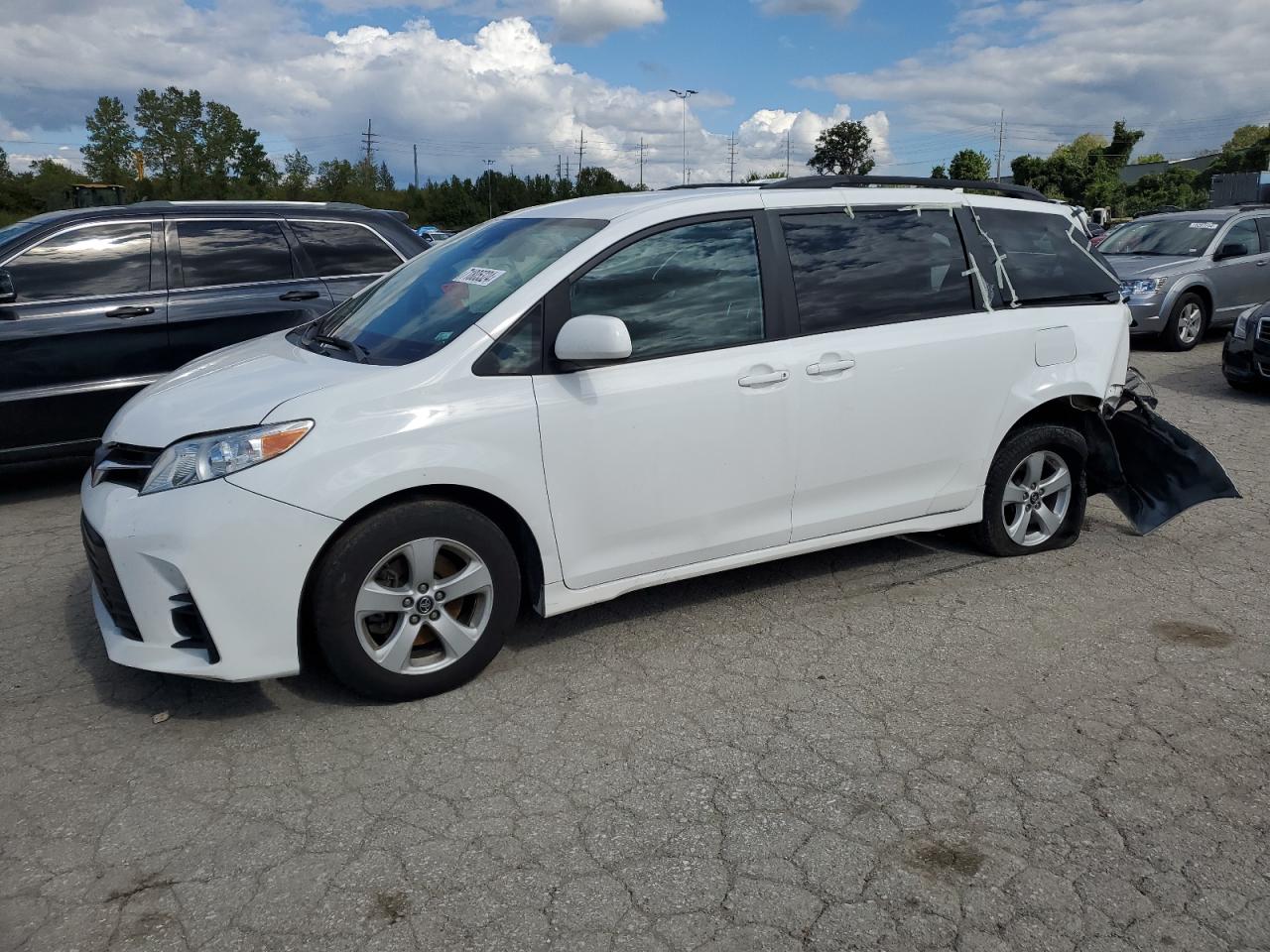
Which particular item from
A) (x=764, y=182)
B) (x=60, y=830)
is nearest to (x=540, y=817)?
(x=60, y=830)

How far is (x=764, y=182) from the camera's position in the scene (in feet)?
15.0

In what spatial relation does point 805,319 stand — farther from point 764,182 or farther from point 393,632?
point 393,632

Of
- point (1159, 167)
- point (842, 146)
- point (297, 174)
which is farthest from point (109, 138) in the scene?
point (1159, 167)

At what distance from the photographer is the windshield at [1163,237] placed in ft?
41.4

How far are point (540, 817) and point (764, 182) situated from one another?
298cm

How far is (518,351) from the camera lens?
3703 mm

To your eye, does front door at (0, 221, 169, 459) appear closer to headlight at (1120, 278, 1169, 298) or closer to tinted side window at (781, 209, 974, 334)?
tinted side window at (781, 209, 974, 334)

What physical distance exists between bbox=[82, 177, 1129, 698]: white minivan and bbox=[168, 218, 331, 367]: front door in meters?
2.41

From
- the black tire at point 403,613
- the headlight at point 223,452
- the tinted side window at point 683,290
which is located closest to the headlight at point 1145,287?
the tinted side window at point 683,290

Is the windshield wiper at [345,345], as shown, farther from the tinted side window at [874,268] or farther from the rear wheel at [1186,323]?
the rear wheel at [1186,323]

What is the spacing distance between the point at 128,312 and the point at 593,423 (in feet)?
13.4

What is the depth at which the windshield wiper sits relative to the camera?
3857mm

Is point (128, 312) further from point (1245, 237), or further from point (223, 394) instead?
point (1245, 237)

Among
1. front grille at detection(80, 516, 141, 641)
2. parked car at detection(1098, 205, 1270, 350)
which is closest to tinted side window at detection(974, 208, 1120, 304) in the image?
front grille at detection(80, 516, 141, 641)
